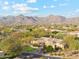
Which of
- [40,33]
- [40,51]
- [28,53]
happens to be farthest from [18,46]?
[40,33]

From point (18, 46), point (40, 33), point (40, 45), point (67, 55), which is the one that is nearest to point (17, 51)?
point (18, 46)

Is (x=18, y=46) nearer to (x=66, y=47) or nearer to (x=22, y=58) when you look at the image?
(x=22, y=58)

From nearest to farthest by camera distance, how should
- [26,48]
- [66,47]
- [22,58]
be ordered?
[22,58] → [26,48] → [66,47]

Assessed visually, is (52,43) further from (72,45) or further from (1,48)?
(1,48)

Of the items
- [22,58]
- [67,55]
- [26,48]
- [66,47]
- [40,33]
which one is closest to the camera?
[22,58]

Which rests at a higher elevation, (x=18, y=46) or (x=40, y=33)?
(x=18, y=46)

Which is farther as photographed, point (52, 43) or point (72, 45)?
point (52, 43)

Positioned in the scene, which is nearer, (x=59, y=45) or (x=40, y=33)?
(x=59, y=45)

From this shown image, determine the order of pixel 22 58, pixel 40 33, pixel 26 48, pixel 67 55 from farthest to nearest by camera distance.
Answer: pixel 40 33 < pixel 26 48 < pixel 67 55 < pixel 22 58
